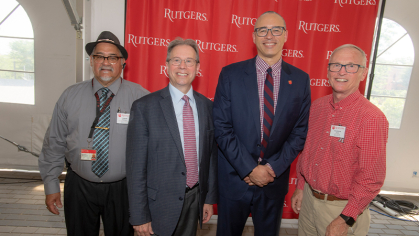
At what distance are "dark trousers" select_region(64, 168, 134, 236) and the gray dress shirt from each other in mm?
75

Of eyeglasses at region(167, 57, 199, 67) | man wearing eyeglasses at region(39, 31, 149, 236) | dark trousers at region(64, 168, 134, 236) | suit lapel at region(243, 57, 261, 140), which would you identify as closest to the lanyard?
man wearing eyeglasses at region(39, 31, 149, 236)

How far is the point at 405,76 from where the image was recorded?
4.49 m

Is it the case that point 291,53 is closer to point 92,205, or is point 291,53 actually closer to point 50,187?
point 92,205

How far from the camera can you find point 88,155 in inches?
70.2

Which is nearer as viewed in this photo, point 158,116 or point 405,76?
point 158,116

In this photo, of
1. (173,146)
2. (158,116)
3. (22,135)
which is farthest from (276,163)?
(22,135)

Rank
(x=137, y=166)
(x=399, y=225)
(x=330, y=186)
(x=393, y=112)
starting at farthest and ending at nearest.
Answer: (x=393, y=112) → (x=399, y=225) → (x=330, y=186) → (x=137, y=166)

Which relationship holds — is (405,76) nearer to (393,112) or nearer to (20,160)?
(393,112)

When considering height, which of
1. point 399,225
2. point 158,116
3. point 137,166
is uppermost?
point 158,116

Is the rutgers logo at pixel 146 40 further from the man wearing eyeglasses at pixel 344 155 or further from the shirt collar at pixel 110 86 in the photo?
the man wearing eyeglasses at pixel 344 155

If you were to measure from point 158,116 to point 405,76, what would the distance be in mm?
5169

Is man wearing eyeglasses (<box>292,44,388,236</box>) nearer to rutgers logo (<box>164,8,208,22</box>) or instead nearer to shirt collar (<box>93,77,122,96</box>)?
shirt collar (<box>93,77,122,96</box>)

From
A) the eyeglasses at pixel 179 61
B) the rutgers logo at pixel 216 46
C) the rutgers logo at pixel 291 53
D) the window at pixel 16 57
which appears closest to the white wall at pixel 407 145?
the rutgers logo at pixel 291 53

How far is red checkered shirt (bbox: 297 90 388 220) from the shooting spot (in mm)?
1494
